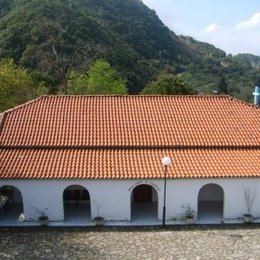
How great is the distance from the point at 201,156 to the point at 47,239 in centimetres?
754

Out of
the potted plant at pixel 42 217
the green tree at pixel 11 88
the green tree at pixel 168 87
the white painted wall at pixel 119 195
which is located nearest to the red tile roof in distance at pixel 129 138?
the white painted wall at pixel 119 195

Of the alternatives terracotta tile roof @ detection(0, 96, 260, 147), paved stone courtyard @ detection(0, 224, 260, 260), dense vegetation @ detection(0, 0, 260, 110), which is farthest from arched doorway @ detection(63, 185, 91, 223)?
dense vegetation @ detection(0, 0, 260, 110)

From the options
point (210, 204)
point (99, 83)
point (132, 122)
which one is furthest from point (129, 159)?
point (99, 83)

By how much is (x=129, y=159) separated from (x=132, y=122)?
2519 millimetres

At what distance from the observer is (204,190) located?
869 inches

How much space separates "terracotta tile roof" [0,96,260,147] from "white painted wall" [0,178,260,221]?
208 centimetres

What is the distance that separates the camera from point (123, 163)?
1933cm

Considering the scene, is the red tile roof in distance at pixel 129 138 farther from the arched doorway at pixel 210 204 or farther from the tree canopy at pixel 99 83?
the tree canopy at pixel 99 83

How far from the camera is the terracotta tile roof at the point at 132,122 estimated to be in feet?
67.3

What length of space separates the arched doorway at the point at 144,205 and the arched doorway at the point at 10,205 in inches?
204

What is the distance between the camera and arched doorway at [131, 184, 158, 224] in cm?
1977

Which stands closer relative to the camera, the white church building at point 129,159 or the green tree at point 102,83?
the white church building at point 129,159

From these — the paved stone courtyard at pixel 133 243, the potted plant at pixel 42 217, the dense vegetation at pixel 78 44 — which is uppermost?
the dense vegetation at pixel 78 44

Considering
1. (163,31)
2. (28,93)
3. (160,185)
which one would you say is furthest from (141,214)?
(163,31)
